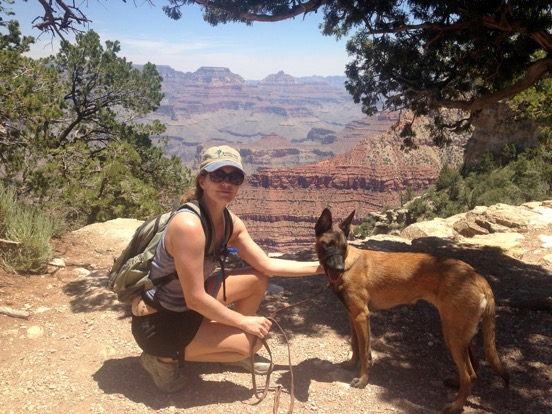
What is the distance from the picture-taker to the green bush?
A: 219 inches

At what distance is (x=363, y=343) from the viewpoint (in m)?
3.63

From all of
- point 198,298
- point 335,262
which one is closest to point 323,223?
point 335,262

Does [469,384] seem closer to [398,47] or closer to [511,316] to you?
[511,316]

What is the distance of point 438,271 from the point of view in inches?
136

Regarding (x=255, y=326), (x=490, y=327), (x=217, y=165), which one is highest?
(x=217, y=165)

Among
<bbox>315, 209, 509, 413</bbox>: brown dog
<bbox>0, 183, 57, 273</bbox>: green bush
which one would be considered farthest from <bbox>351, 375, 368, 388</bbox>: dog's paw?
<bbox>0, 183, 57, 273</bbox>: green bush

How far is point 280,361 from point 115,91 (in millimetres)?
16377

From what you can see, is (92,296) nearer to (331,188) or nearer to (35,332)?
(35,332)

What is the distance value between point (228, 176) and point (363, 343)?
1.96 meters

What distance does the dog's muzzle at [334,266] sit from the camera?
334 centimetres

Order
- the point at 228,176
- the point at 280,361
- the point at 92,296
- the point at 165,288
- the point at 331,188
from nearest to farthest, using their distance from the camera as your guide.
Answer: the point at 228,176, the point at 165,288, the point at 280,361, the point at 92,296, the point at 331,188

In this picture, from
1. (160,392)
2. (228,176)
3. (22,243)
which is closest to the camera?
(228,176)

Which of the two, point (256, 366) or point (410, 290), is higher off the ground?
point (410, 290)

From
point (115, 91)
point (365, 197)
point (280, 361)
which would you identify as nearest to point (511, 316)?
point (280, 361)
